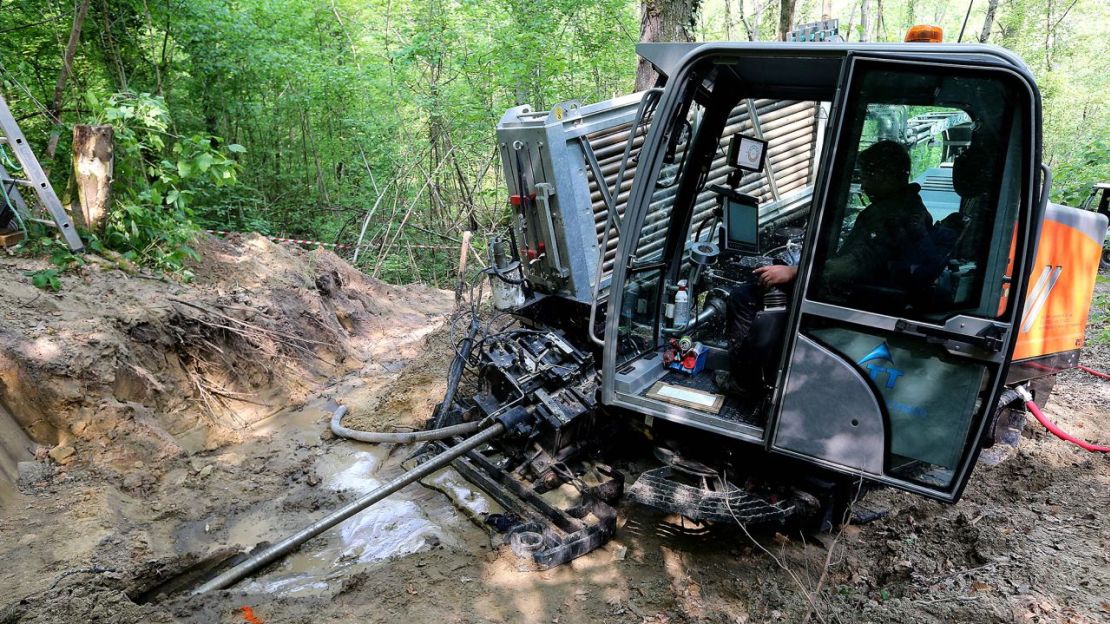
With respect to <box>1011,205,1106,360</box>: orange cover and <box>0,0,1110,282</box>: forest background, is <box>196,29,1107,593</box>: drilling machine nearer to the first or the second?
<box>1011,205,1106,360</box>: orange cover

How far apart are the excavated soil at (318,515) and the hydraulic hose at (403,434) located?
100 millimetres

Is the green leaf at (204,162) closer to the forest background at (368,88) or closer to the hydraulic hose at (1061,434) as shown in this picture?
the forest background at (368,88)

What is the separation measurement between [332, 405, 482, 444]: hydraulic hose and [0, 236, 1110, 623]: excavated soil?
10 centimetres

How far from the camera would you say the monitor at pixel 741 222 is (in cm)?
378

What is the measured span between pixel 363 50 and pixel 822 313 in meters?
12.0

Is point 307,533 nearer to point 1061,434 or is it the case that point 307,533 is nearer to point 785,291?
point 785,291

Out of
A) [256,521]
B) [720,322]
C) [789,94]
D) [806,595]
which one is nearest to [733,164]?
[789,94]

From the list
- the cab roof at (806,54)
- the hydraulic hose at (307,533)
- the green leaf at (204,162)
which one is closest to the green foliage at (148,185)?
the green leaf at (204,162)

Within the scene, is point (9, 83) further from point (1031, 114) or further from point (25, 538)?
point (1031, 114)

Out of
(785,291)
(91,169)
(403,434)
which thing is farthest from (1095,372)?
(91,169)

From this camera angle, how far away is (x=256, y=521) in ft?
12.0

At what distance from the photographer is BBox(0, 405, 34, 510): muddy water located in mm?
3283

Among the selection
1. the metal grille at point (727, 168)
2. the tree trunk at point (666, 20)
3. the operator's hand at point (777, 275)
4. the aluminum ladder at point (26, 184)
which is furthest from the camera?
the tree trunk at point (666, 20)

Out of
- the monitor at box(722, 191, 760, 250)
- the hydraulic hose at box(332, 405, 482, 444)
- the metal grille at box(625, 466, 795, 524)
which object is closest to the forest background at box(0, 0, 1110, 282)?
the monitor at box(722, 191, 760, 250)
